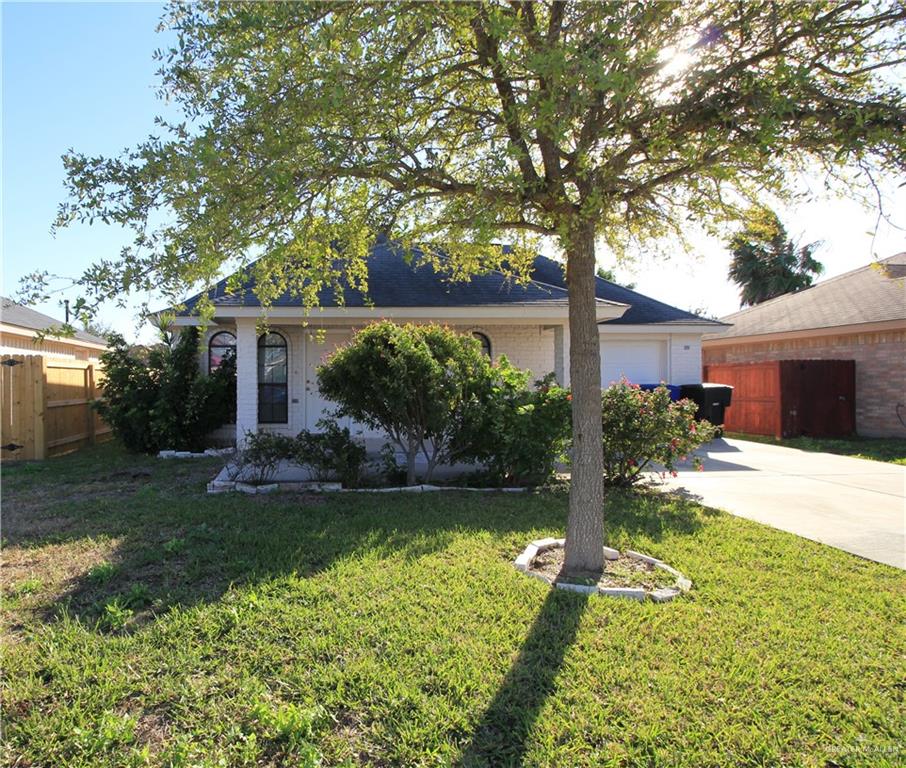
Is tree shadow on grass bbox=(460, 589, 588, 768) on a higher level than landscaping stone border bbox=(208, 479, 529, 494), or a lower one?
lower

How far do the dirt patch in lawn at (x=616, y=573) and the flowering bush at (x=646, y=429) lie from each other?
277 centimetres

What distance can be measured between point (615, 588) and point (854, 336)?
48.9ft

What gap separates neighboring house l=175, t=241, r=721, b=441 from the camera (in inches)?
413

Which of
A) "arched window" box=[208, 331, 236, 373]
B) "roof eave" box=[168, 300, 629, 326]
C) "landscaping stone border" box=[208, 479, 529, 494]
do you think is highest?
"roof eave" box=[168, 300, 629, 326]

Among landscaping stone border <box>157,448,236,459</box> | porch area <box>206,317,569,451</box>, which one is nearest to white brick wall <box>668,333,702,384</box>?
porch area <box>206,317,569,451</box>

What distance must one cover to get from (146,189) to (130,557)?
3.12 m

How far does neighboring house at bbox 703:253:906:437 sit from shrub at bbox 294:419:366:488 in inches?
481

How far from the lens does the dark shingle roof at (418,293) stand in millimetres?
10719

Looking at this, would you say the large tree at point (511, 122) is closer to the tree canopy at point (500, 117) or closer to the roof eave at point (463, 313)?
the tree canopy at point (500, 117)

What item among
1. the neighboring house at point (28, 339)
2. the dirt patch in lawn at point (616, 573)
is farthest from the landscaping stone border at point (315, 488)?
the neighboring house at point (28, 339)

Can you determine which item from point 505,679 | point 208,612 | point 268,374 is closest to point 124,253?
point 208,612

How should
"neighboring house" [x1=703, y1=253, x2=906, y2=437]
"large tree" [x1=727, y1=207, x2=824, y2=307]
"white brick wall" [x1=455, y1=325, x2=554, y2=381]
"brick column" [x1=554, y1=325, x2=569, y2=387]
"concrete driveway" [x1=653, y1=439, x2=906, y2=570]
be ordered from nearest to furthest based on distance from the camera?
"concrete driveway" [x1=653, y1=439, x2=906, y2=570], "brick column" [x1=554, y1=325, x2=569, y2=387], "white brick wall" [x1=455, y1=325, x2=554, y2=381], "neighboring house" [x1=703, y1=253, x2=906, y2=437], "large tree" [x1=727, y1=207, x2=824, y2=307]

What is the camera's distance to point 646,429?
7.59m

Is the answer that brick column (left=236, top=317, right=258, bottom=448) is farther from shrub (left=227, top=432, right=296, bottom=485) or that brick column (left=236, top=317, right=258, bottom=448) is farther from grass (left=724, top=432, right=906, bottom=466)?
grass (left=724, top=432, right=906, bottom=466)
